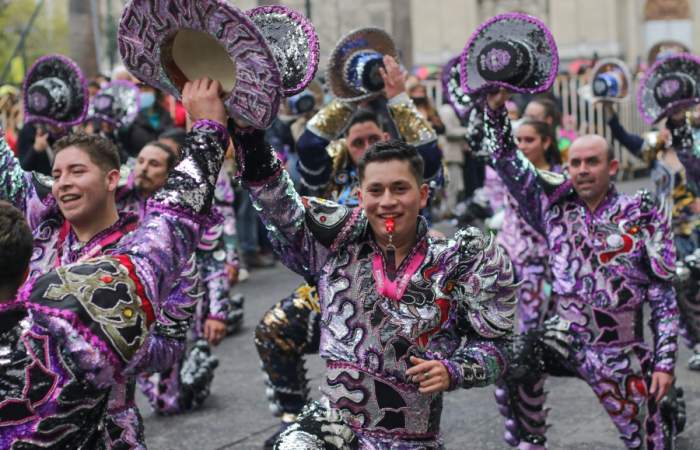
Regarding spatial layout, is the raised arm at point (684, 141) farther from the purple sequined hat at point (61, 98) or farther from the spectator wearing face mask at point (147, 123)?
the spectator wearing face mask at point (147, 123)

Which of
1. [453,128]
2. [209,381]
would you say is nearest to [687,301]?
[209,381]

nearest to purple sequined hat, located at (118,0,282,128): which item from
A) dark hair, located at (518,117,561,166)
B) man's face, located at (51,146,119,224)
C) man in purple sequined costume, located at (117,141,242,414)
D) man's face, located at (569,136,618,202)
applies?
man's face, located at (51,146,119,224)

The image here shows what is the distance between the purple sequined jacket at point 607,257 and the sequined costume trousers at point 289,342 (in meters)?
1.24

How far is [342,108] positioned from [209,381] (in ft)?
7.07

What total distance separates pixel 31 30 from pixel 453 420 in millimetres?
38104

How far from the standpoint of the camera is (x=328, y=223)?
14.0 feet

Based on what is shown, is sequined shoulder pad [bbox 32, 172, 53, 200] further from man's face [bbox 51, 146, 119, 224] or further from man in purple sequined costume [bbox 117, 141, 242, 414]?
man in purple sequined costume [bbox 117, 141, 242, 414]

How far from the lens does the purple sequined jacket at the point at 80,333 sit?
279cm

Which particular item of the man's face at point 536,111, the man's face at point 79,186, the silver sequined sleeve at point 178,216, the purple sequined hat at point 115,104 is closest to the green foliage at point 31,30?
the purple sequined hat at point 115,104

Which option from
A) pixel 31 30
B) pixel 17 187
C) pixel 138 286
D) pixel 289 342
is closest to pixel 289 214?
pixel 138 286

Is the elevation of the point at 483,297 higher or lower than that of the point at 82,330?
lower

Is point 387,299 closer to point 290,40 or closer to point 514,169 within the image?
point 290,40

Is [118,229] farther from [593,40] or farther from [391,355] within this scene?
[593,40]

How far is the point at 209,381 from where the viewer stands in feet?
25.5
